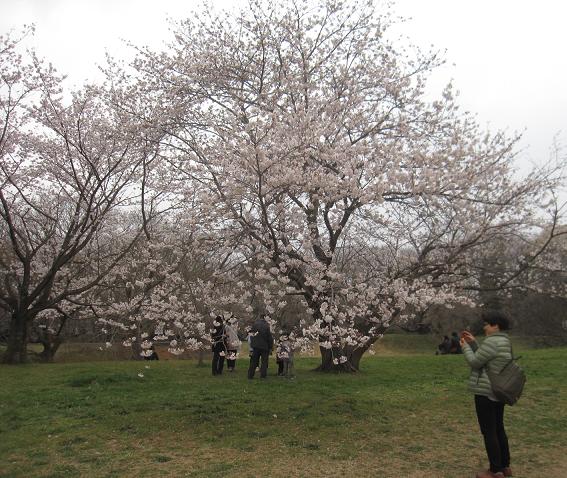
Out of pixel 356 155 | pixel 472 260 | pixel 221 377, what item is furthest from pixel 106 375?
pixel 472 260

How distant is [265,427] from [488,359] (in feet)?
9.78

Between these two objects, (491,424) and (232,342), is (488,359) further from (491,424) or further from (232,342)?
(232,342)

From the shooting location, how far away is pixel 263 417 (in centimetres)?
654

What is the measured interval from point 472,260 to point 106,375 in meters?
7.26

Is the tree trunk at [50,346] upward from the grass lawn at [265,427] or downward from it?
upward

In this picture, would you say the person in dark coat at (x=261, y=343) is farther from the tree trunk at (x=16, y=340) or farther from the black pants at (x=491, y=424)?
the tree trunk at (x=16, y=340)

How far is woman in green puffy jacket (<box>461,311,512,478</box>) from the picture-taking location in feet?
13.8

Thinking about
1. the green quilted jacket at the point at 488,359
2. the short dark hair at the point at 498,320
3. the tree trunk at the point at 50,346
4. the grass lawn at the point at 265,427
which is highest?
the tree trunk at the point at 50,346

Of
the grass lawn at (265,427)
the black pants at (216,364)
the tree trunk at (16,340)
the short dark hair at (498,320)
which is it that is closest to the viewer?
the short dark hair at (498,320)

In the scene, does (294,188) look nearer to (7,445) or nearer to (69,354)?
(7,445)

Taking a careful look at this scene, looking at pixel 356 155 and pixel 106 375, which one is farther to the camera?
pixel 106 375

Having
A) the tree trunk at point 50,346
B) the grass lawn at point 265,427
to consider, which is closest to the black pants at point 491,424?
the grass lawn at point 265,427

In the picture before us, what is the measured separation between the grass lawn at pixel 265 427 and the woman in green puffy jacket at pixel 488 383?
1.37ft

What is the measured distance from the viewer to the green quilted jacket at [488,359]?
4.18 meters
